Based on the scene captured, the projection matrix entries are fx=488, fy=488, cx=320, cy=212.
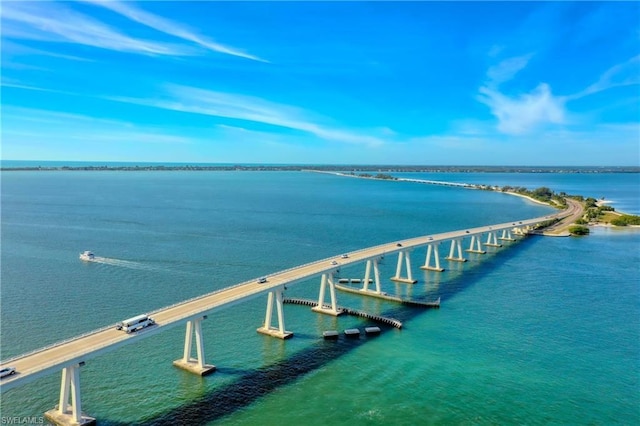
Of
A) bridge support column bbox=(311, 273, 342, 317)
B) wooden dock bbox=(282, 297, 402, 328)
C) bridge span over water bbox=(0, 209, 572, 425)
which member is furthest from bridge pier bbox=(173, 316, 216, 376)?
wooden dock bbox=(282, 297, 402, 328)

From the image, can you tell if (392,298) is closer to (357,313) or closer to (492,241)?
(357,313)

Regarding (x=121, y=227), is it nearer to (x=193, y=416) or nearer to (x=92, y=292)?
(x=92, y=292)

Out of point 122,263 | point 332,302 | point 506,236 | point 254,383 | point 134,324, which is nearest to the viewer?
point 134,324

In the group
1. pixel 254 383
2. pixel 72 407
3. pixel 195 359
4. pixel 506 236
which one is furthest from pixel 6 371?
pixel 506 236

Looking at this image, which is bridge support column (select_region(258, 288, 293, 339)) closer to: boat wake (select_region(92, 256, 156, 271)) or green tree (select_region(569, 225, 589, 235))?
boat wake (select_region(92, 256, 156, 271))

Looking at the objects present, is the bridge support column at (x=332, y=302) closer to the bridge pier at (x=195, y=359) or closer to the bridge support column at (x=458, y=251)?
the bridge pier at (x=195, y=359)

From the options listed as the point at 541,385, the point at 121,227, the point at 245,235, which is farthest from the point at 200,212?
the point at 541,385

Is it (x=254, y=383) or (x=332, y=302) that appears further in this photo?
(x=332, y=302)
